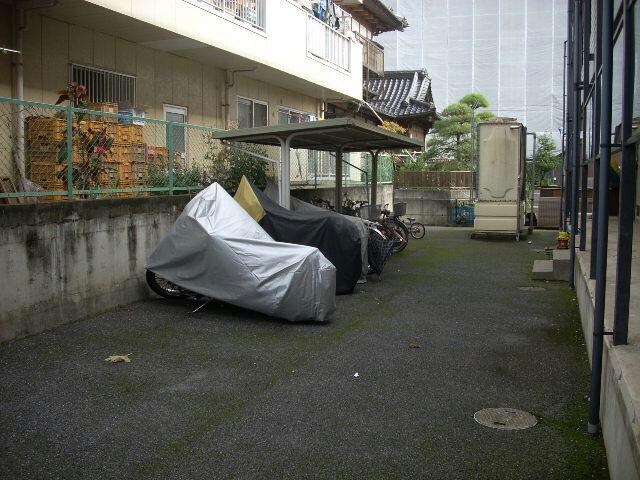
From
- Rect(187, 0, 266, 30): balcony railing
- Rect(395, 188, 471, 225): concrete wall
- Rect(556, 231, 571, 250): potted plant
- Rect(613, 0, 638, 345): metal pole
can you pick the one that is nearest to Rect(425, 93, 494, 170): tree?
Rect(395, 188, 471, 225): concrete wall

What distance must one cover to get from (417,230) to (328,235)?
8.50 m

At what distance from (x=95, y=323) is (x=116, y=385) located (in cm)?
229

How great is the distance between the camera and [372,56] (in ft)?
77.5

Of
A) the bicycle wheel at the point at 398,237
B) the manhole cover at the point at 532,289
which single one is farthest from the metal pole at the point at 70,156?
the bicycle wheel at the point at 398,237

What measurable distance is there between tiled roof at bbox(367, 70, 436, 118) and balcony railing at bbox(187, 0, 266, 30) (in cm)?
1417

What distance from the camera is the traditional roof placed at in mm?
21656

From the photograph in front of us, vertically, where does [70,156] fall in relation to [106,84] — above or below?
below

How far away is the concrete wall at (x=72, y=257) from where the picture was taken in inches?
258

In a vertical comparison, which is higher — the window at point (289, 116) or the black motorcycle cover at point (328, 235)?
the window at point (289, 116)

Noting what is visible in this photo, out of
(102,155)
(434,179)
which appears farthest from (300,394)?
(434,179)

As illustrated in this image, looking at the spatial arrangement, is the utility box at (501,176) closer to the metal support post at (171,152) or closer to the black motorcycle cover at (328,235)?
the black motorcycle cover at (328,235)

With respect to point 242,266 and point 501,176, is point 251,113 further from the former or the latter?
point 242,266

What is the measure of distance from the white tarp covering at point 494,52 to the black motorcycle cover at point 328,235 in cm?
2717

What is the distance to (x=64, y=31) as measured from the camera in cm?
979
